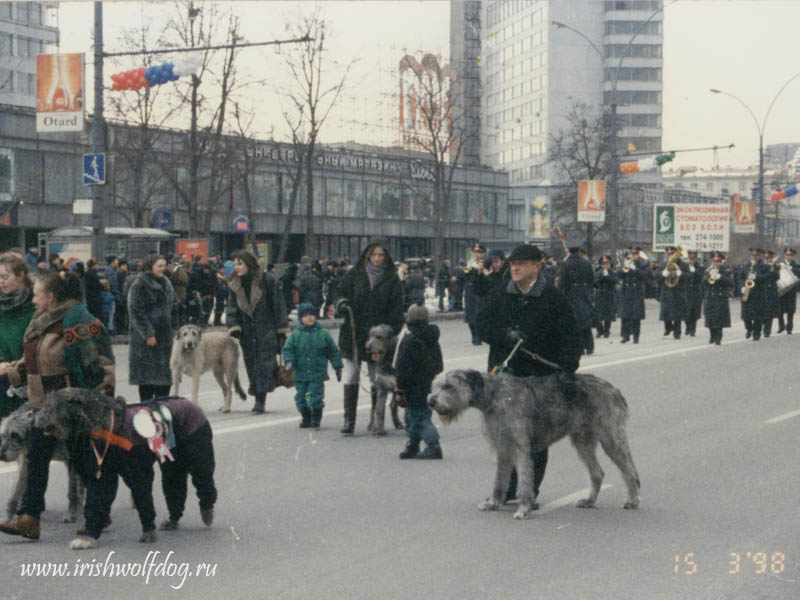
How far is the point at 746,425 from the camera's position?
12531mm

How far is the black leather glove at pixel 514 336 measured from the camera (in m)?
8.08

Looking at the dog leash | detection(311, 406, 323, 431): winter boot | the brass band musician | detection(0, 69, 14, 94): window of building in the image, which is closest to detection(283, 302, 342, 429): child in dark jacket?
detection(311, 406, 323, 431): winter boot

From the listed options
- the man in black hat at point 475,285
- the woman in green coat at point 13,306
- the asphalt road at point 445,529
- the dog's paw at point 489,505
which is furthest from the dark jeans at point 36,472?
the man in black hat at point 475,285

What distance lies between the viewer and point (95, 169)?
22.0 metres

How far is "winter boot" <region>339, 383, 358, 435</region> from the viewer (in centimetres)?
1176

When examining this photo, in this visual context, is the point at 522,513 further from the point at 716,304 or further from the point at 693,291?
the point at 693,291

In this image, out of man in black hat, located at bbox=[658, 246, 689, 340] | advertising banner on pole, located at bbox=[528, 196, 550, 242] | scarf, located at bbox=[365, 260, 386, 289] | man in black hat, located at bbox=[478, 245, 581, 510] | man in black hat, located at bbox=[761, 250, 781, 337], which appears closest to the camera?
man in black hat, located at bbox=[478, 245, 581, 510]

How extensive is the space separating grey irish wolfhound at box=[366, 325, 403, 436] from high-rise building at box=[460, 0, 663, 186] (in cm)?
10181

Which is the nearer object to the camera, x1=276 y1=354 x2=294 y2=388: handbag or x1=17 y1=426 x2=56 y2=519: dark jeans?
x1=17 y1=426 x2=56 y2=519: dark jeans

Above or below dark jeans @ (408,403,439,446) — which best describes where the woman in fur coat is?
above

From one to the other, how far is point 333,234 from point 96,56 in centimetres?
5182

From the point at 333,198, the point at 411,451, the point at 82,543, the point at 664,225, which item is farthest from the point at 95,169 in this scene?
the point at 333,198

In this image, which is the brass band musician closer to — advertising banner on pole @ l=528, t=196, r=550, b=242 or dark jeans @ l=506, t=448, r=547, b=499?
dark jeans @ l=506, t=448, r=547, b=499

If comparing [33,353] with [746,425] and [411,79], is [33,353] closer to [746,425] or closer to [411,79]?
[746,425]
